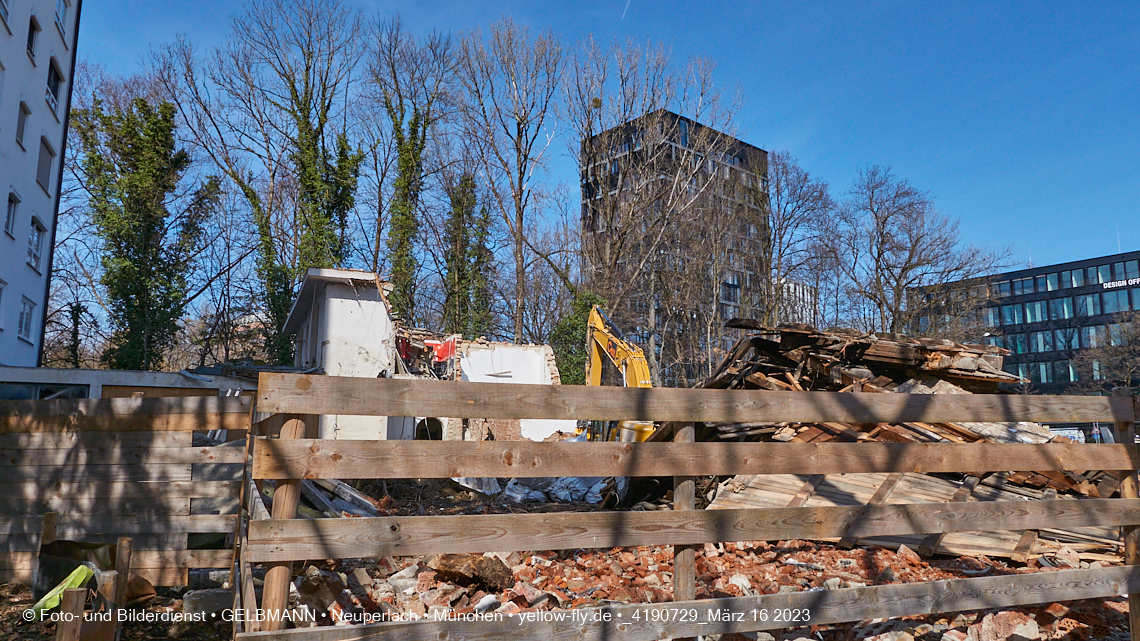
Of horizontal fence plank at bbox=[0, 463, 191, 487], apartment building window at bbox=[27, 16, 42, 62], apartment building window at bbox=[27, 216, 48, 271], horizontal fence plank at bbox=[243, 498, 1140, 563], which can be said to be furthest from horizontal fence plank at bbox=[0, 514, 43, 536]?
apartment building window at bbox=[27, 16, 42, 62]

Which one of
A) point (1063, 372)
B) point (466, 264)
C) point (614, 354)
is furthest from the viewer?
point (1063, 372)

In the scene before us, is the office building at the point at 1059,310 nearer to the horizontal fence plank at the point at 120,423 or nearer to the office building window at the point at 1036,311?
the office building window at the point at 1036,311

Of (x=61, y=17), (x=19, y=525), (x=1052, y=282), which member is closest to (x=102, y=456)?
(x=19, y=525)

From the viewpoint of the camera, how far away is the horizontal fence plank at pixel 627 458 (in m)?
3.08

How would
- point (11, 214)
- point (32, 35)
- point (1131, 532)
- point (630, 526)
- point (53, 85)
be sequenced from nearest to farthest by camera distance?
point (630, 526) → point (1131, 532) → point (11, 214) → point (32, 35) → point (53, 85)

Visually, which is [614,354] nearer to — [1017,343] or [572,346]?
[572,346]

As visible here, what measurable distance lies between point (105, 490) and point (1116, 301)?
262ft

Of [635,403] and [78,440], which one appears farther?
[78,440]

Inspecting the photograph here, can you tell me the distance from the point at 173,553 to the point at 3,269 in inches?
713

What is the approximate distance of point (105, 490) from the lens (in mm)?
5797

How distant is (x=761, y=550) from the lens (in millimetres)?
6773

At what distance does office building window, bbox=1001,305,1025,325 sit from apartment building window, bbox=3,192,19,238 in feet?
256

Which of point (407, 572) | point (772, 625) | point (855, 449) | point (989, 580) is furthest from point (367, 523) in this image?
point (989, 580)

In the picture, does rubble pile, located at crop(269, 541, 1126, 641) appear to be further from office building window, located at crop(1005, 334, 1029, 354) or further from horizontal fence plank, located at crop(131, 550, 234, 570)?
office building window, located at crop(1005, 334, 1029, 354)
